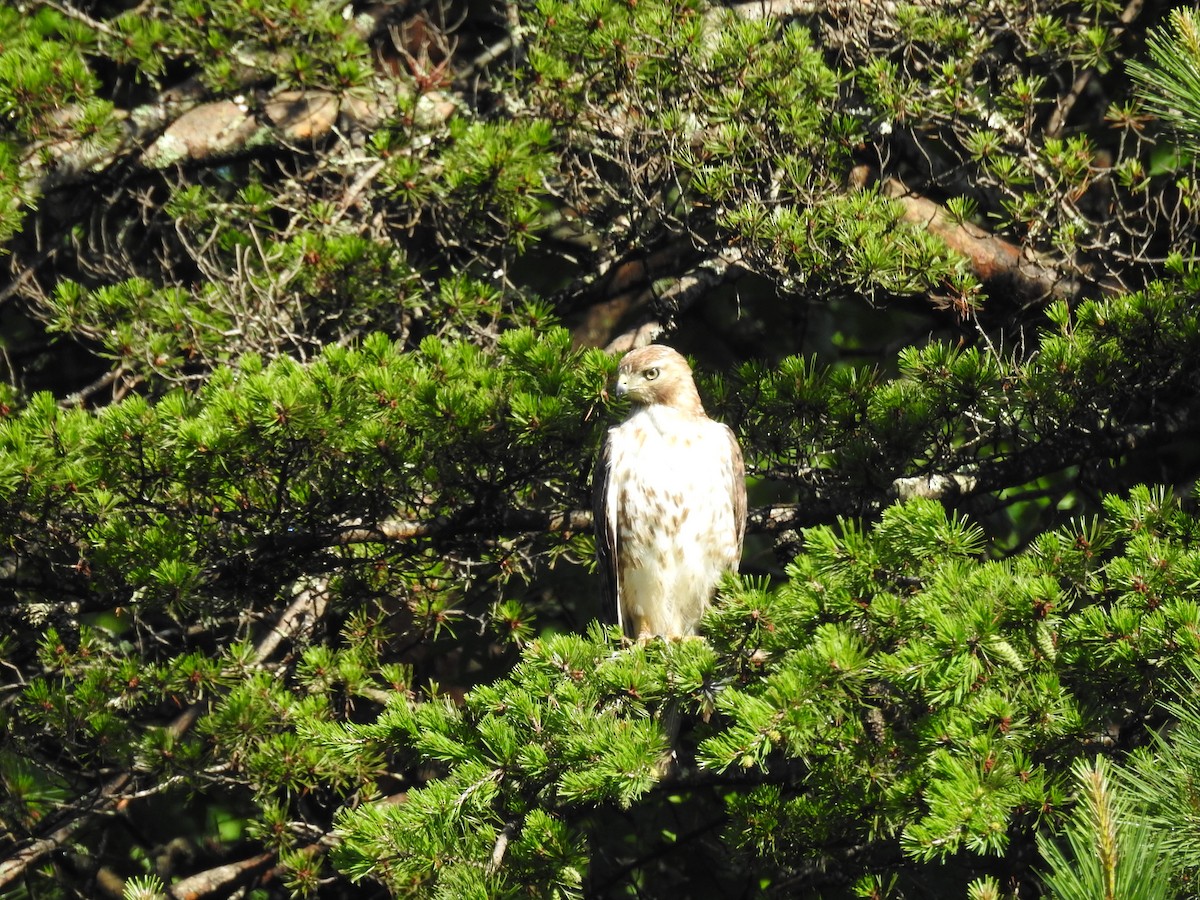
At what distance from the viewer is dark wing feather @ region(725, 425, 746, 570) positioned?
4773 millimetres

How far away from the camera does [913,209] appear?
5.54 metres

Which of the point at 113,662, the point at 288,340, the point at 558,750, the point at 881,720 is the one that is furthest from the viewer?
the point at 288,340

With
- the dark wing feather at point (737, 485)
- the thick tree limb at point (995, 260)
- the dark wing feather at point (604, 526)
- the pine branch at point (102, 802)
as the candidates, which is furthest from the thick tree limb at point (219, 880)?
the thick tree limb at point (995, 260)

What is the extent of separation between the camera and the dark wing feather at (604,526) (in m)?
4.79

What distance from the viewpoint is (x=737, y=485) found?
15.7 ft

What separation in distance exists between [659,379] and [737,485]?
484 millimetres

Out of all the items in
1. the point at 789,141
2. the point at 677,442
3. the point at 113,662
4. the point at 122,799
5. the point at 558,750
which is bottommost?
the point at 122,799

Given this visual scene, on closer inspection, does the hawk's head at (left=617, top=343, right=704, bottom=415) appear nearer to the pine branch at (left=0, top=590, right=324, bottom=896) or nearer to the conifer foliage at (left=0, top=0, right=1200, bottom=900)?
the conifer foliage at (left=0, top=0, right=1200, bottom=900)

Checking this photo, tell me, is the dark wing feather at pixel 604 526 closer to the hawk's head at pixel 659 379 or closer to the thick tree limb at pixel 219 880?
the hawk's head at pixel 659 379

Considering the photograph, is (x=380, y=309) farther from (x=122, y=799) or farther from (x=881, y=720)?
(x=881, y=720)

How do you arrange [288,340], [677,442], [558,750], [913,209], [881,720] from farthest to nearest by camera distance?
[913,209]
[288,340]
[677,442]
[881,720]
[558,750]

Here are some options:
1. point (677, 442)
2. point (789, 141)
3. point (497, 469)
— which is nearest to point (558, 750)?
point (497, 469)

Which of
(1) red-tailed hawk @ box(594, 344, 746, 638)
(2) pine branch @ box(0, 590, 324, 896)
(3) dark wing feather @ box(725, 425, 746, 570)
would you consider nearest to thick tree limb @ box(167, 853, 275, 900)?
(2) pine branch @ box(0, 590, 324, 896)

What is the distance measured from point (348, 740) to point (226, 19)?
10.7 ft
